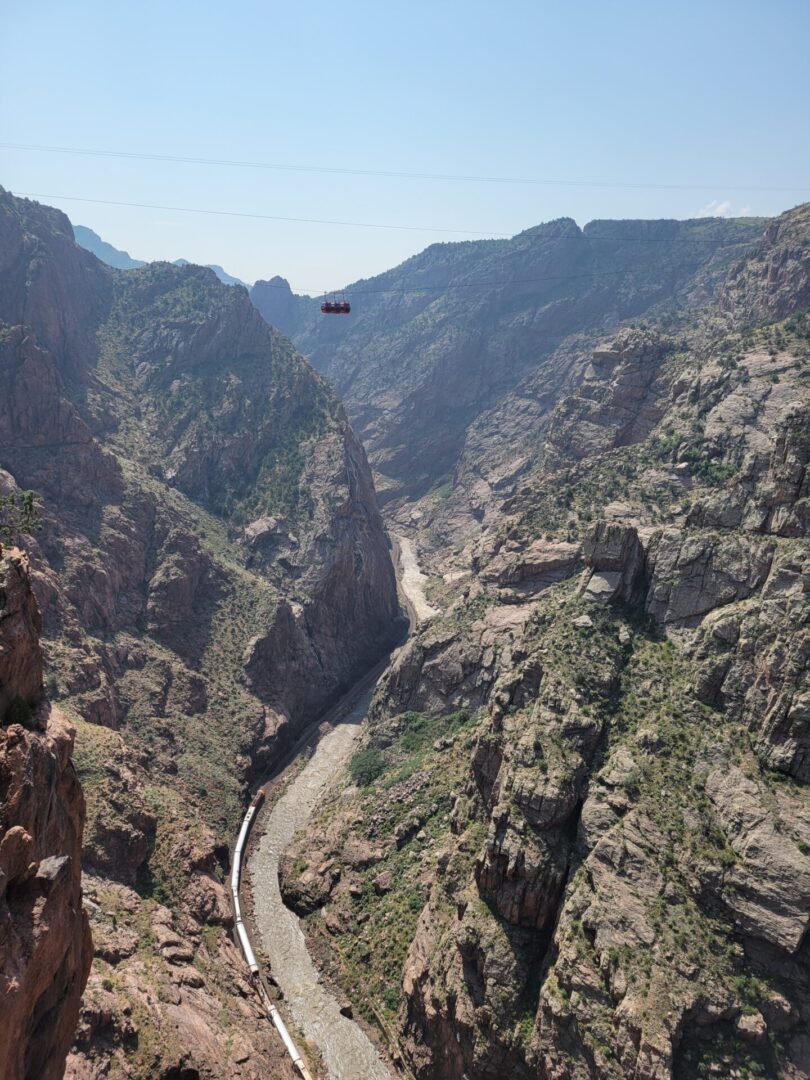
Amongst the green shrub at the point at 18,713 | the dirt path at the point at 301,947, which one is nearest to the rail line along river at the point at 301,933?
the dirt path at the point at 301,947

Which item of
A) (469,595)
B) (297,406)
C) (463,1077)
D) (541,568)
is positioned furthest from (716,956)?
(297,406)

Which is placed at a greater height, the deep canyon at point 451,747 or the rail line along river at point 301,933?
the deep canyon at point 451,747

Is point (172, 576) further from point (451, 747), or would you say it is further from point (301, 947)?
point (301, 947)

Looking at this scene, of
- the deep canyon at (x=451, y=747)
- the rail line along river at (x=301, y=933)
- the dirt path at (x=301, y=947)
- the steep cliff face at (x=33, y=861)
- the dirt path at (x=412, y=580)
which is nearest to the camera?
the steep cliff face at (x=33, y=861)

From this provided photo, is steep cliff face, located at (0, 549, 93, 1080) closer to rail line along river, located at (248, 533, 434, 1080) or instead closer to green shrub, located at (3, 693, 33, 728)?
green shrub, located at (3, 693, 33, 728)

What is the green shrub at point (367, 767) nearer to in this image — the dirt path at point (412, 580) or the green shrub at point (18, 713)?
the dirt path at point (412, 580)

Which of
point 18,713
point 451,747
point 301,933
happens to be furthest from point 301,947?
point 18,713
